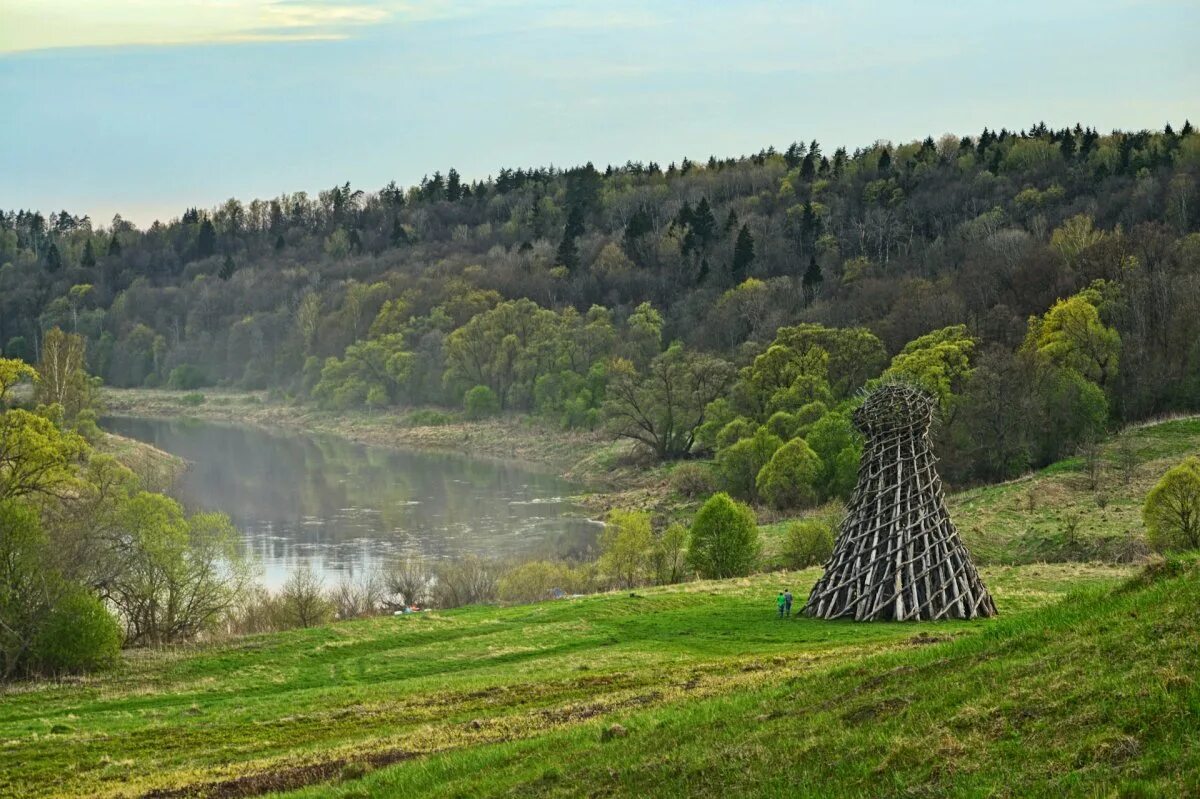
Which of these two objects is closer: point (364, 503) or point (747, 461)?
point (747, 461)

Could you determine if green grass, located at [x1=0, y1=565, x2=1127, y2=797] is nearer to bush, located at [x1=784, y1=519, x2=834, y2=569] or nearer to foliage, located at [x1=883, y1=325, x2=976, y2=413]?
bush, located at [x1=784, y1=519, x2=834, y2=569]

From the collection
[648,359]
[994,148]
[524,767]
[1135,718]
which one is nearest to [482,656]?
[524,767]

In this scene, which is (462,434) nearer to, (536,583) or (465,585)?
(465,585)

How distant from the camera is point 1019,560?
159 ft

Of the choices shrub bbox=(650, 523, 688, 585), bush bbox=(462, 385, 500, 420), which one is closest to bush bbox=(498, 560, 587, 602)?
shrub bbox=(650, 523, 688, 585)

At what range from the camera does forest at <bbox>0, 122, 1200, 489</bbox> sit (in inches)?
2813

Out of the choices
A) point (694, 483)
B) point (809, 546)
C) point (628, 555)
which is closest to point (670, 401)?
point (694, 483)

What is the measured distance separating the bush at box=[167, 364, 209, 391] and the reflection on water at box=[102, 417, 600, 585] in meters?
48.0

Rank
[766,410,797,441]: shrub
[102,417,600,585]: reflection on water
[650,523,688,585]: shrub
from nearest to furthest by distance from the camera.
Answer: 1. [650,523,688,585]: shrub
2. [102,417,600,585]: reflection on water
3. [766,410,797,441]: shrub

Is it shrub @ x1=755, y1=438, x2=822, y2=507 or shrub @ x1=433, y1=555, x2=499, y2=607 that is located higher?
shrub @ x1=755, y1=438, x2=822, y2=507

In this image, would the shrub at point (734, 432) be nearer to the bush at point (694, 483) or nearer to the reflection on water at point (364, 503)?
the bush at point (694, 483)

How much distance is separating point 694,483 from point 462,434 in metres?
41.2

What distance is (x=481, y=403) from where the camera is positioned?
118500 mm

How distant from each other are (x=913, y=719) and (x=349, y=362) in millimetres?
126308
